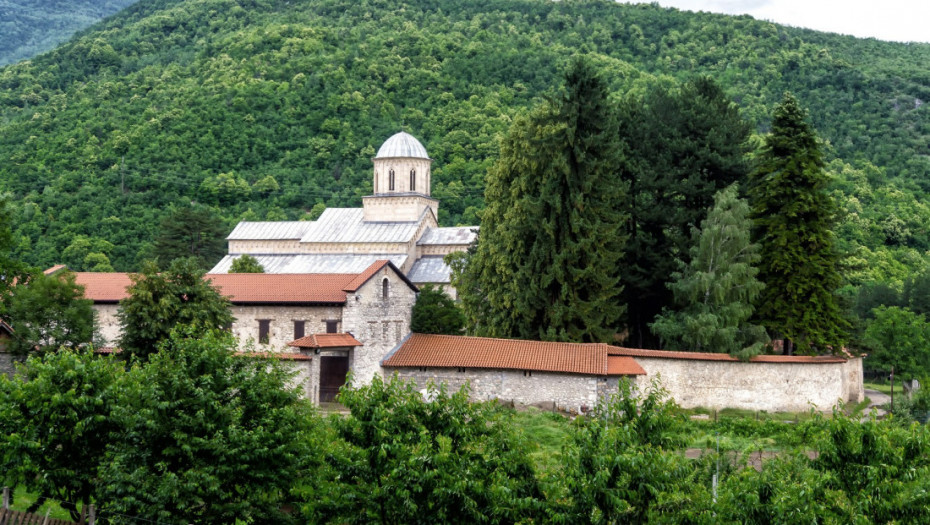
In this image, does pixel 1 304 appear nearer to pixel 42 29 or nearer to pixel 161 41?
pixel 161 41

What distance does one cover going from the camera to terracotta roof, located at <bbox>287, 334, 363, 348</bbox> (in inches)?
1131

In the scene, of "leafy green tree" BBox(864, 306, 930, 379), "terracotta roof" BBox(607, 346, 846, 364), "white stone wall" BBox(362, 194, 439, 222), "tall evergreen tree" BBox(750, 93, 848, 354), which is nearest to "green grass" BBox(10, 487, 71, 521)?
"terracotta roof" BBox(607, 346, 846, 364)

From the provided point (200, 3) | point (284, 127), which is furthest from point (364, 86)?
point (200, 3)

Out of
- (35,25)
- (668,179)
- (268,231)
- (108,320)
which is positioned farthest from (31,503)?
(35,25)

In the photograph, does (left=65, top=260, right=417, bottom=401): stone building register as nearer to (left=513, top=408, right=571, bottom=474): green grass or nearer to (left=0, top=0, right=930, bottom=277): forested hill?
(left=513, top=408, right=571, bottom=474): green grass

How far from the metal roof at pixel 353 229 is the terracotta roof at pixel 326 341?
27251mm

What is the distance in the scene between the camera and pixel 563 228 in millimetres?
31578

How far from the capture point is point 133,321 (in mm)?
27234

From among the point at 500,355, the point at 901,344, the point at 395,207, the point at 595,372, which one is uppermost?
the point at 395,207

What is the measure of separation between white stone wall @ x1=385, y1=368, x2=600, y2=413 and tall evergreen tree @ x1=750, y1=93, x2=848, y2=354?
288 inches

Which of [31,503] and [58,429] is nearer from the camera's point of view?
[58,429]

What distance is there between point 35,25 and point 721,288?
183558 mm

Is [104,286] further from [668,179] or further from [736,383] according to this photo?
[736,383]

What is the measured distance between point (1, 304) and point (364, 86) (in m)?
73.9
